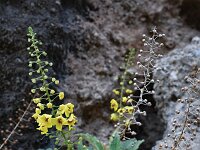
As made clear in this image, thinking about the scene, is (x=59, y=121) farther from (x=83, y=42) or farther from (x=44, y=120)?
(x=83, y=42)

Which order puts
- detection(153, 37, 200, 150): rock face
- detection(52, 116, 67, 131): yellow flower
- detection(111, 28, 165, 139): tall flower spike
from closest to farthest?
1. detection(52, 116, 67, 131): yellow flower
2. detection(111, 28, 165, 139): tall flower spike
3. detection(153, 37, 200, 150): rock face

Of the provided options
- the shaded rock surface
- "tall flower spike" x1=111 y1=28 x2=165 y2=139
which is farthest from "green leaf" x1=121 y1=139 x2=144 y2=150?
the shaded rock surface

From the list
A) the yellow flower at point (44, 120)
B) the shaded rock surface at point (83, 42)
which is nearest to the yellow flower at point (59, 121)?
the yellow flower at point (44, 120)

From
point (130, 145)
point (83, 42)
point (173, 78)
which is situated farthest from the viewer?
point (83, 42)

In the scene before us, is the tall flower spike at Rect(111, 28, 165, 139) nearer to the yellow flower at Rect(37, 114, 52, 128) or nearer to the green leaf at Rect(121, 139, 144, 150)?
the green leaf at Rect(121, 139, 144, 150)

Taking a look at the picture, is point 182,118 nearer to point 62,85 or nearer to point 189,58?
point 189,58

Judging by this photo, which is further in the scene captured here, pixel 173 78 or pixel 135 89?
pixel 173 78

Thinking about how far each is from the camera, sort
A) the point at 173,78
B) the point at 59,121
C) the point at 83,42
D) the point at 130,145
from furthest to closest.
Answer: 1. the point at 83,42
2. the point at 173,78
3. the point at 130,145
4. the point at 59,121

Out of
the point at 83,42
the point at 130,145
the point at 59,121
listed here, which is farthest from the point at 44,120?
the point at 83,42
